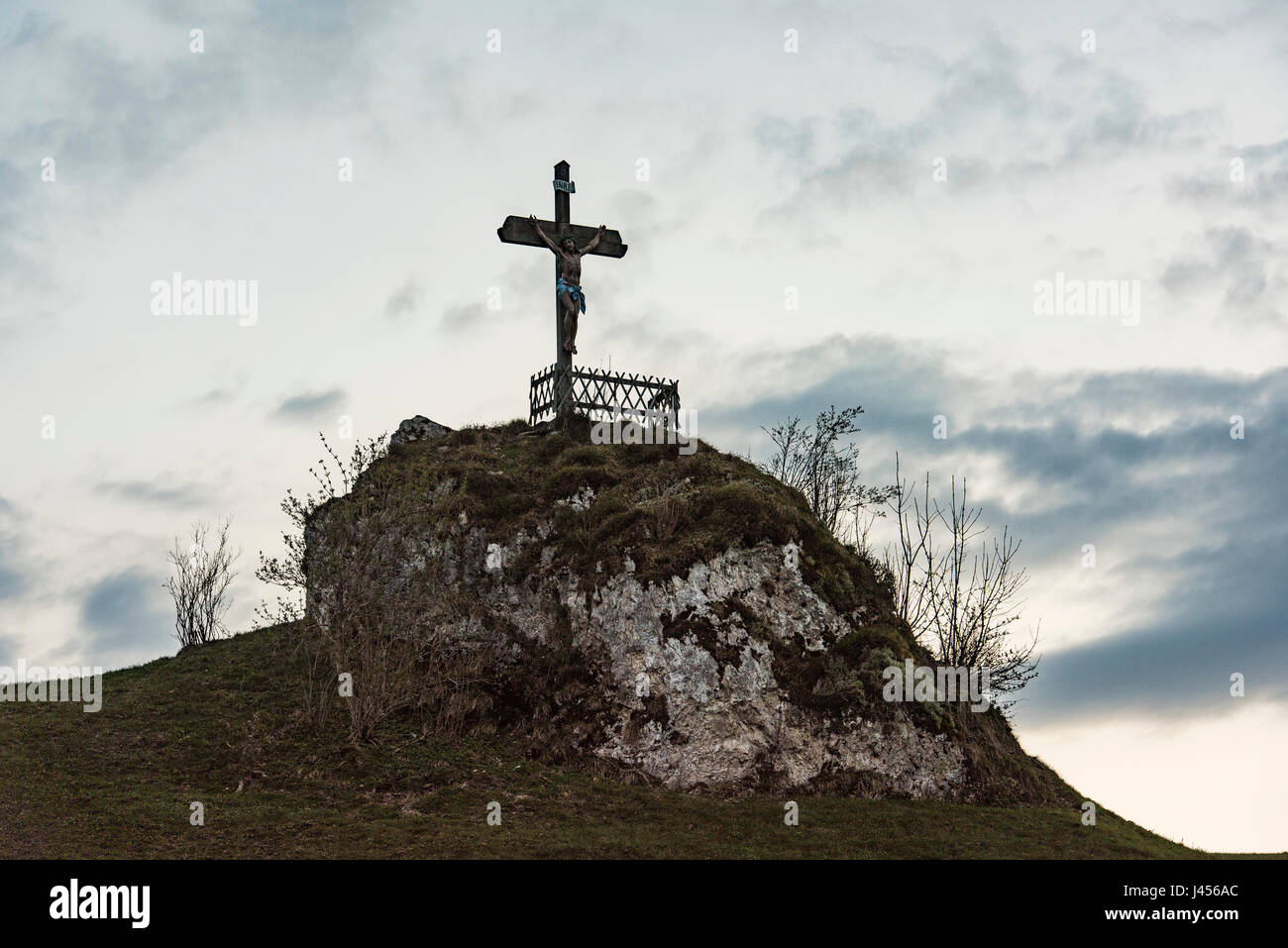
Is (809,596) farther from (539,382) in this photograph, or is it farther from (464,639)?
(539,382)

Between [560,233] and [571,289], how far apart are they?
2060 millimetres

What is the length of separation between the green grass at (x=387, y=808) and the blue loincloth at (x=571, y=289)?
1506cm

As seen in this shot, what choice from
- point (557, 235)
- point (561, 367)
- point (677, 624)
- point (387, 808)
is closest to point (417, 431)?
point (561, 367)

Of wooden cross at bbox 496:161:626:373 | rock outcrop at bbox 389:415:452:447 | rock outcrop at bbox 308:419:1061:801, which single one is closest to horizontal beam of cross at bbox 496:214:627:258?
wooden cross at bbox 496:161:626:373

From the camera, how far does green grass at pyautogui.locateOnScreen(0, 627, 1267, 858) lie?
61.0 ft

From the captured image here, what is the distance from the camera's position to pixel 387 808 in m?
20.5

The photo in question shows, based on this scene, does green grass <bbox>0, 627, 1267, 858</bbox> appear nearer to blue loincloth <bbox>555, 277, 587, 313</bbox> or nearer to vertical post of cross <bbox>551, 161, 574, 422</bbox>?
vertical post of cross <bbox>551, 161, 574, 422</bbox>

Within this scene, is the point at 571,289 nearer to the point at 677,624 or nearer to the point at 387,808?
the point at 677,624

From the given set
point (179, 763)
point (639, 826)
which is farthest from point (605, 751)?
point (179, 763)

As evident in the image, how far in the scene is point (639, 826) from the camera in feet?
64.9

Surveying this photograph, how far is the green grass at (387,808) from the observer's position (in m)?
18.6

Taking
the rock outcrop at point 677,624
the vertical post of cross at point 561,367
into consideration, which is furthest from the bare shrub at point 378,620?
the vertical post of cross at point 561,367

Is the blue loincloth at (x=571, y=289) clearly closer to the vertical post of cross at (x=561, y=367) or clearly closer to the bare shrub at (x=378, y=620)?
the vertical post of cross at (x=561, y=367)
